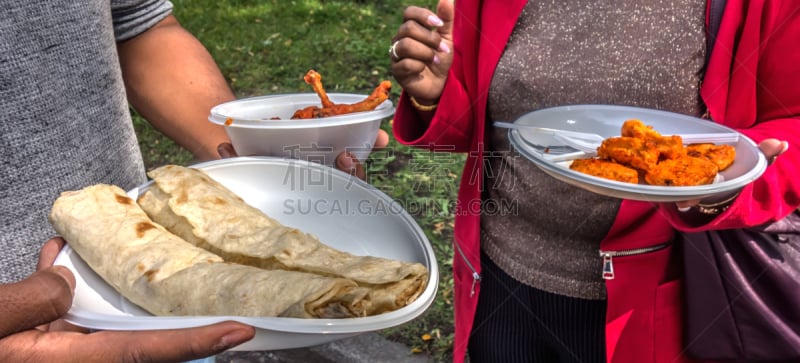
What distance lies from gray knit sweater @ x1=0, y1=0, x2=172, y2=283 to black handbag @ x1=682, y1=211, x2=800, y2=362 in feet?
6.46

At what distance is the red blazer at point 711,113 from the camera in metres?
1.64

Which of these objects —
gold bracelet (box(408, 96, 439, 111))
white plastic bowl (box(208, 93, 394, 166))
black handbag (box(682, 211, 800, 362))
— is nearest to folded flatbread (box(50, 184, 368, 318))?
white plastic bowl (box(208, 93, 394, 166))

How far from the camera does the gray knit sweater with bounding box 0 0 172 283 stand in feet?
5.38

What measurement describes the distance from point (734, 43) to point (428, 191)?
3.47 meters

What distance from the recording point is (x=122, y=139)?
6.49 feet

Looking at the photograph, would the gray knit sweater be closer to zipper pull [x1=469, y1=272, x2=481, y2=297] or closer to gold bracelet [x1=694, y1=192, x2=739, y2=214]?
zipper pull [x1=469, y1=272, x2=481, y2=297]

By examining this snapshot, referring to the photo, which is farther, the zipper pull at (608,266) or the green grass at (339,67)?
the green grass at (339,67)

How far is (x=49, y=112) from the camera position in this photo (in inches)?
67.2

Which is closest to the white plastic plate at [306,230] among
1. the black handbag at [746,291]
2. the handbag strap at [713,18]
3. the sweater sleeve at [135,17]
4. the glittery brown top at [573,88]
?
the glittery brown top at [573,88]

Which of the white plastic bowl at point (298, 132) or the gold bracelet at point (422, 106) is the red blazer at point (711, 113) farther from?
the white plastic bowl at point (298, 132)

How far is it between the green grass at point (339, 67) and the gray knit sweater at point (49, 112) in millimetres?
2422

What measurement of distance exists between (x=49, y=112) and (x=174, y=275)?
2.01ft

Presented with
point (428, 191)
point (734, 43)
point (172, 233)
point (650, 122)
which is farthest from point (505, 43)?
point (428, 191)

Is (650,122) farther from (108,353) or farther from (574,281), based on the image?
(108,353)
